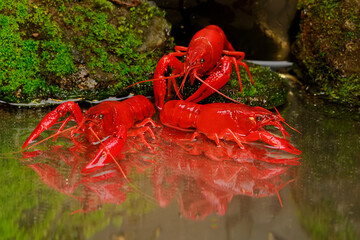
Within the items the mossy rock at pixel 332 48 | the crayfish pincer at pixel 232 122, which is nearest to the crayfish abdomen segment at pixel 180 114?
the crayfish pincer at pixel 232 122

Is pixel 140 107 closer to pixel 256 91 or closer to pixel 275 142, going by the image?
pixel 256 91

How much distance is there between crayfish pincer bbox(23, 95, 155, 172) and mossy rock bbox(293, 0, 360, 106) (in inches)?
71.1

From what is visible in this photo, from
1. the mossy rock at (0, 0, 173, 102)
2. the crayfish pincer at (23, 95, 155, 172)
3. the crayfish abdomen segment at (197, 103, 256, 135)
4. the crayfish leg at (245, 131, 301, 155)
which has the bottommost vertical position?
the crayfish leg at (245, 131, 301, 155)

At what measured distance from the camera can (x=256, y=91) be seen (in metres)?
3.22

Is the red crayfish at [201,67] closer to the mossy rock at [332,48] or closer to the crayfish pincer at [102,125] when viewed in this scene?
the crayfish pincer at [102,125]

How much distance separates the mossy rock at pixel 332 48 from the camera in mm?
3316

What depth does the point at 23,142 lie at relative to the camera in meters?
2.60

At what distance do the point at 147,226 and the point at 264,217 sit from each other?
0.62 metres

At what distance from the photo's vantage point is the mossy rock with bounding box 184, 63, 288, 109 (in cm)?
319

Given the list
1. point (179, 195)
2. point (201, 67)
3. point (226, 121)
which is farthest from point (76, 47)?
point (179, 195)

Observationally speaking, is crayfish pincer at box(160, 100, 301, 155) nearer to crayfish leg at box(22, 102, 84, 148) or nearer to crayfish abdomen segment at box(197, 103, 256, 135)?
crayfish abdomen segment at box(197, 103, 256, 135)

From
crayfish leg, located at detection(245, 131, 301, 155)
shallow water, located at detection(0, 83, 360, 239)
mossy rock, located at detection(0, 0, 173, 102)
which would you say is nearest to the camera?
shallow water, located at detection(0, 83, 360, 239)

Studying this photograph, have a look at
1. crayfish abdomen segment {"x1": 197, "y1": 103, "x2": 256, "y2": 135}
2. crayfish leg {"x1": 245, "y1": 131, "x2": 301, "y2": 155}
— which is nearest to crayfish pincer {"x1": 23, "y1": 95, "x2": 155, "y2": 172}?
crayfish abdomen segment {"x1": 197, "y1": 103, "x2": 256, "y2": 135}

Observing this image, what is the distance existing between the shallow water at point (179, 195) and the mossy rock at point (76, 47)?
65cm
